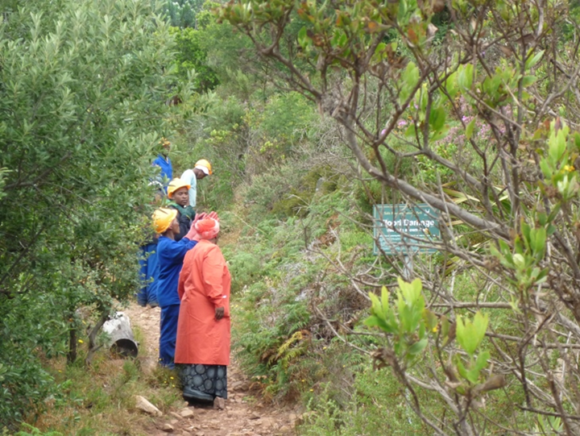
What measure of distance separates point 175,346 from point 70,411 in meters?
2.14

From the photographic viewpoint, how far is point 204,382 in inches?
Result: 314

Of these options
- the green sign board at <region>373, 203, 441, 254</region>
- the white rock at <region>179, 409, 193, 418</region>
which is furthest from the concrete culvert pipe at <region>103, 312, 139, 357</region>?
the green sign board at <region>373, 203, 441, 254</region>

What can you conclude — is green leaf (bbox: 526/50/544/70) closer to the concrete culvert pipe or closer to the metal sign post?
the metal sign post

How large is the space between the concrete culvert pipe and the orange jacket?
3.58 feet

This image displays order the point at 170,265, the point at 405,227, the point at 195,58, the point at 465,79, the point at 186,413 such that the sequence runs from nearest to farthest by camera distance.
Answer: the point at 465,79 → the point at 405,227 → the point at 186,413 → the point at 170,265 → the point at 195,58

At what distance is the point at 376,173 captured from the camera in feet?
7.52

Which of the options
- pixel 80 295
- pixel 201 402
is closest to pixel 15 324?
pixel 80 295

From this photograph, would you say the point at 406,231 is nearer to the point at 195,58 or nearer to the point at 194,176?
the point at 194,176

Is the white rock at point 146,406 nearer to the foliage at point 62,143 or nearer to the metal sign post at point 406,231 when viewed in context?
the foliage at point 62,143

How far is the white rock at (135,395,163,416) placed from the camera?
729cm

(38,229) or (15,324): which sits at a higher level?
(38,229)

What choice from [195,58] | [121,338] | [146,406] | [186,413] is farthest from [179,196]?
[195,58]

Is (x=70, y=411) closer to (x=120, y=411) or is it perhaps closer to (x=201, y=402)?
(x=120, y=411)

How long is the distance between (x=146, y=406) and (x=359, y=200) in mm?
4095
